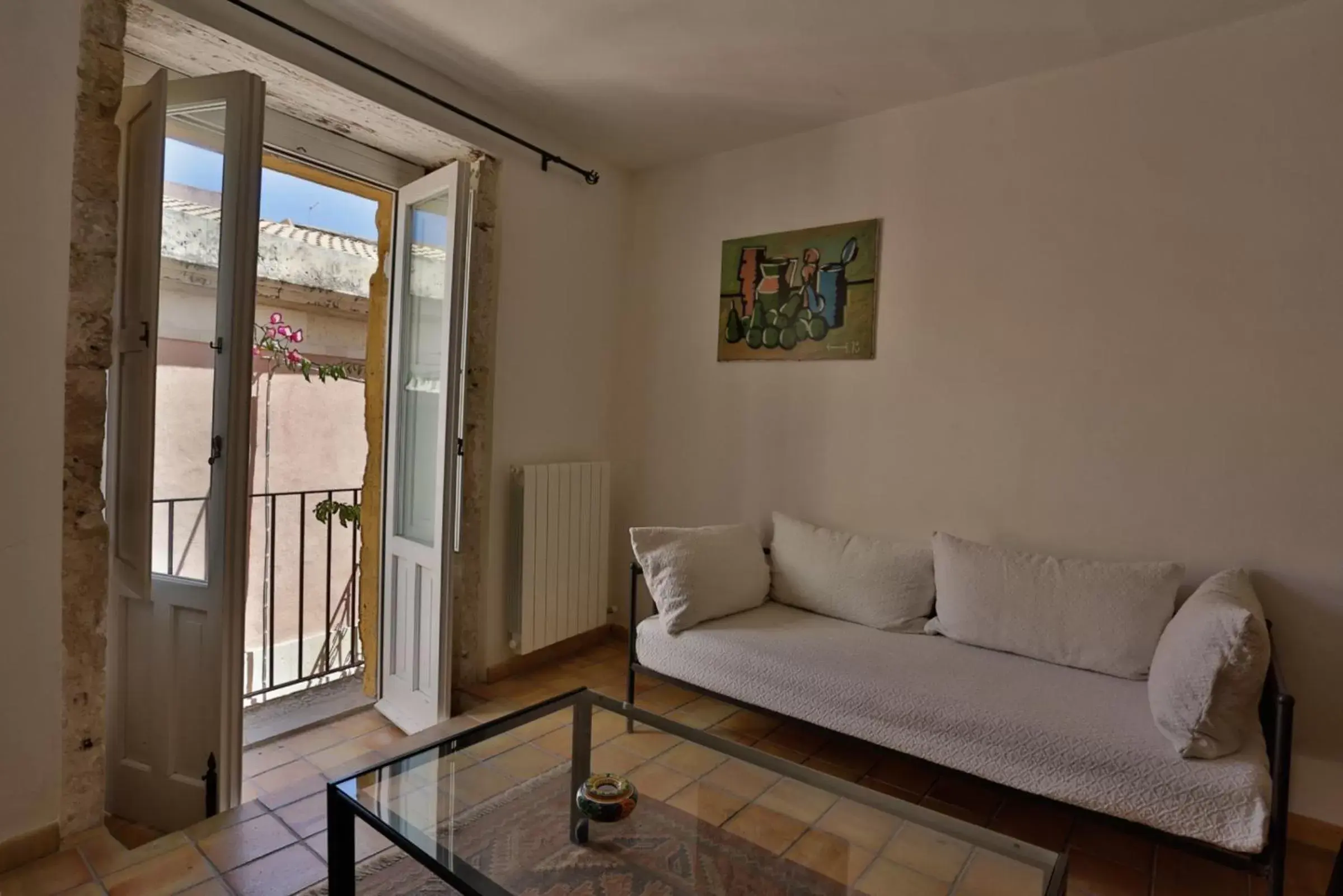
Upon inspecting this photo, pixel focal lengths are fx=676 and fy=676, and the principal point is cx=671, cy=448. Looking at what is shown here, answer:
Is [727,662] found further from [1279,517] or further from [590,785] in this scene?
[1279,517]

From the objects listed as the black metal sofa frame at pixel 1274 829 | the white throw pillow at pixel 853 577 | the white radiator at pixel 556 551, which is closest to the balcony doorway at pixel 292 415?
the white radiator at pixel 556 551

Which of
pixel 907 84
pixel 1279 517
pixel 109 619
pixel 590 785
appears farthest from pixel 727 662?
pixel 907 84

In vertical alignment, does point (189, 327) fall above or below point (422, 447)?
above

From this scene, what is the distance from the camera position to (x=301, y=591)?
11.4ft

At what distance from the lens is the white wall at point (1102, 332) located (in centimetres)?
200

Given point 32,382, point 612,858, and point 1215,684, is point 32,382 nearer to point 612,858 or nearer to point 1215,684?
point 612,858

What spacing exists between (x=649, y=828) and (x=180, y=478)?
171cm

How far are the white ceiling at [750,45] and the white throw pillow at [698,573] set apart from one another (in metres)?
1.73

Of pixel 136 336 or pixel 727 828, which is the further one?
pixel 136 336

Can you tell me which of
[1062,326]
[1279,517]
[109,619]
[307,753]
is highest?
[1062,326]

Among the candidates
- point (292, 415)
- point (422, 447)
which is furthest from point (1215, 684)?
point (292, 415)

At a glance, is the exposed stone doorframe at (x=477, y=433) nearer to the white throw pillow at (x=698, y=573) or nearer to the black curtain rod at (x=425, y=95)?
the black curtain rod at (x=425, y=95)

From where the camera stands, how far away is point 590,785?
1.60 metres

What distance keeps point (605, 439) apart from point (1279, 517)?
2699 mm
